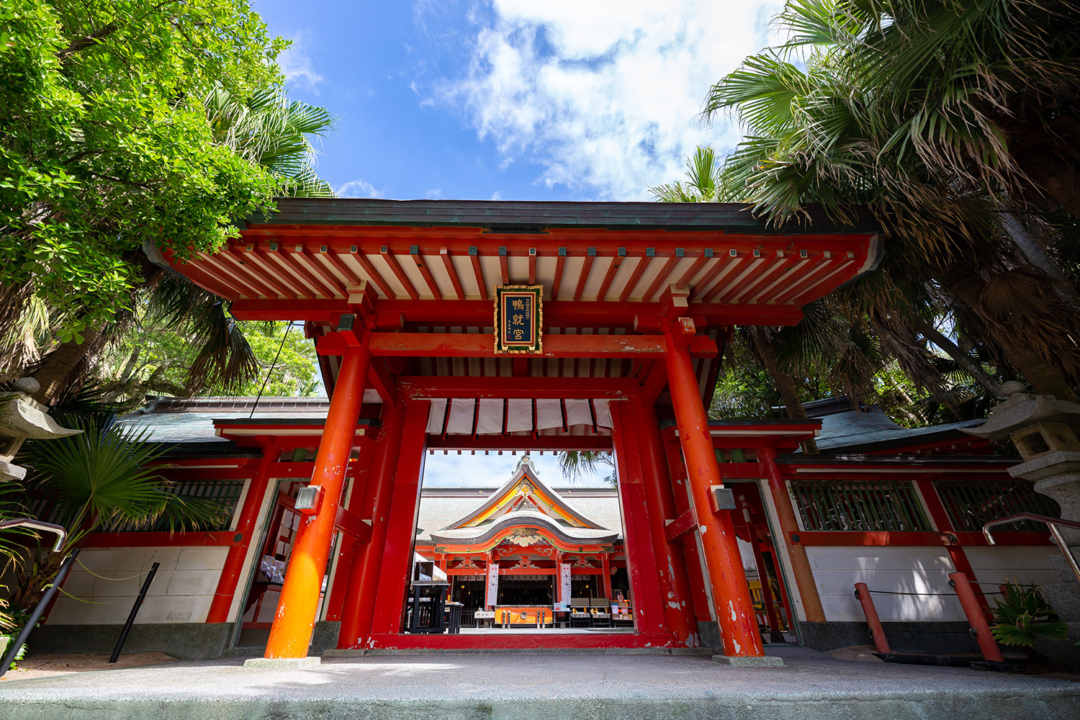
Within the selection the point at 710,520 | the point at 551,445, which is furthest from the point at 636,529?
the point at 551,445

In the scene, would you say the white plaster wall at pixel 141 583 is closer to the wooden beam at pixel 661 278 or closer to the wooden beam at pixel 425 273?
the wooden beam at pixel 425 273

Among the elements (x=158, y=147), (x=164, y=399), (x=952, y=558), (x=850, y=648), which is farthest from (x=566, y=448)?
(x=164, y=399)

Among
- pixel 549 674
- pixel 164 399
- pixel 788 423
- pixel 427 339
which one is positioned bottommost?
pixel 549 674

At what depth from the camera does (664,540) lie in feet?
20.0

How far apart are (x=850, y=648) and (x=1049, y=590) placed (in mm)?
2545

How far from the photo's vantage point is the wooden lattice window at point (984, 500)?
22.4 feet

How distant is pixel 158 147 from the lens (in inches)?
129

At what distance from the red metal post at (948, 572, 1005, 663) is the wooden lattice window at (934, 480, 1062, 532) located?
8.03 feet

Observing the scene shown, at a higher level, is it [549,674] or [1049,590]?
[1049,590]

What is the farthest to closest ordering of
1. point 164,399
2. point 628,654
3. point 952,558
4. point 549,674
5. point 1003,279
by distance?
point 164,399 < point 952,558 < point 628,654 < point 1003,279 < point 549,674

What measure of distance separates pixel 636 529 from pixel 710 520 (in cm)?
205

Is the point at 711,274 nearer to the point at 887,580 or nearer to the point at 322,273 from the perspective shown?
the point at 322,273

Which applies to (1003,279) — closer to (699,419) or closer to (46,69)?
(699,419)

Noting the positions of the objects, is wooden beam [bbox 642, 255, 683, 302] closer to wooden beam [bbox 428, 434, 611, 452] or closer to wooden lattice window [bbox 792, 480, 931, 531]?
wooden beam [bbox 428, 434, 611, 452]
